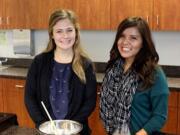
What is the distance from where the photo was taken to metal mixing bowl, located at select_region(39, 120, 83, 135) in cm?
137

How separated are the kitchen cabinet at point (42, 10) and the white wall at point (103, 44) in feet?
1.08

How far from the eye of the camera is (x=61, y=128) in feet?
4.85

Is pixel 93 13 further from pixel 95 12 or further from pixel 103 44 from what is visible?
pixel 103 44

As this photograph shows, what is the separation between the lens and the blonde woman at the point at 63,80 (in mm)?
1812

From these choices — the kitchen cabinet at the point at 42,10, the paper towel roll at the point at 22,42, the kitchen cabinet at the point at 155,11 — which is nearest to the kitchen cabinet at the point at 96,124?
the kitchen cabinet at the point at 155,11

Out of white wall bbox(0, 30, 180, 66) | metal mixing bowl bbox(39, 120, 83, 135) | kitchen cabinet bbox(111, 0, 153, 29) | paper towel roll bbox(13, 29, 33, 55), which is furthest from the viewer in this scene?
paper towel roll bbox(13, 29, 33, 55)

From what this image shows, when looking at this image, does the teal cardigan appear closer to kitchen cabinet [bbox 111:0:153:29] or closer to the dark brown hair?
the dark brown hair

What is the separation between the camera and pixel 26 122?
357cm

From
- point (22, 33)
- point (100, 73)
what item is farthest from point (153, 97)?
point (22, 33)

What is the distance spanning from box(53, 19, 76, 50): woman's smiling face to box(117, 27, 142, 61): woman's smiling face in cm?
31

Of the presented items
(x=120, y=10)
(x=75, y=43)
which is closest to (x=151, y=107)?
(x=75, y=43)

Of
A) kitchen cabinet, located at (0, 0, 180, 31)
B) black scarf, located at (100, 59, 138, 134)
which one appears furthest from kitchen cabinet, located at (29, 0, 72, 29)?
black scarf, located at (100, 59, 138, 134)

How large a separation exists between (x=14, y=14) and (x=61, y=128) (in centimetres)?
252

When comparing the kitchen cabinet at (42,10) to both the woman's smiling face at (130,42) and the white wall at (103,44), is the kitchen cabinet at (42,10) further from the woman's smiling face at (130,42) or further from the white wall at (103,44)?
the woman's smiling face at (130,42)
